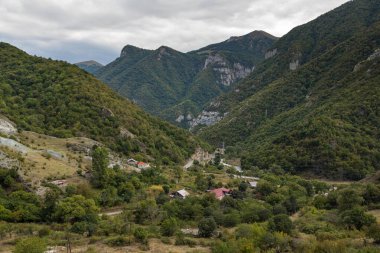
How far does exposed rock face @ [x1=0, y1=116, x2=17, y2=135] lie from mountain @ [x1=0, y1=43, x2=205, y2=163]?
452 cm

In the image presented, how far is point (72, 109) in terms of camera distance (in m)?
101

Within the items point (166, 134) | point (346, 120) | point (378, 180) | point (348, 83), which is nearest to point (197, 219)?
point (378, 180)

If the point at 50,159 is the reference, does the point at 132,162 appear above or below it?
below

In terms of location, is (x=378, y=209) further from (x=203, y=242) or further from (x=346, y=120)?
(x=346, y=120)

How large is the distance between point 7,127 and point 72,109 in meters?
23.6

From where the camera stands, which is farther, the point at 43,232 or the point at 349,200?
the point at 349,200

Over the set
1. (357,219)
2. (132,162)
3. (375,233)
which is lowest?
(357,219)

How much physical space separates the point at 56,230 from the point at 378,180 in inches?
2355

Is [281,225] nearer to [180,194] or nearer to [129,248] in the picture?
[129,248]

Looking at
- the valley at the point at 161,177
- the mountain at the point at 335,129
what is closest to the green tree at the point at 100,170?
the valley at the point at 161,177

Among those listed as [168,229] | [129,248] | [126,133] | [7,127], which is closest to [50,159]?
[7,127]

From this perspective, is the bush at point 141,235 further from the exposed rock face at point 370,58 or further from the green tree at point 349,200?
the exposed rock face at point 370,58

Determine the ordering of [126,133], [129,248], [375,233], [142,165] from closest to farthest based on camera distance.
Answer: [375,233]
[129,248]
[142,165]
[126,133]

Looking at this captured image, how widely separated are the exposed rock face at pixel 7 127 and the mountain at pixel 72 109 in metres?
4.52
